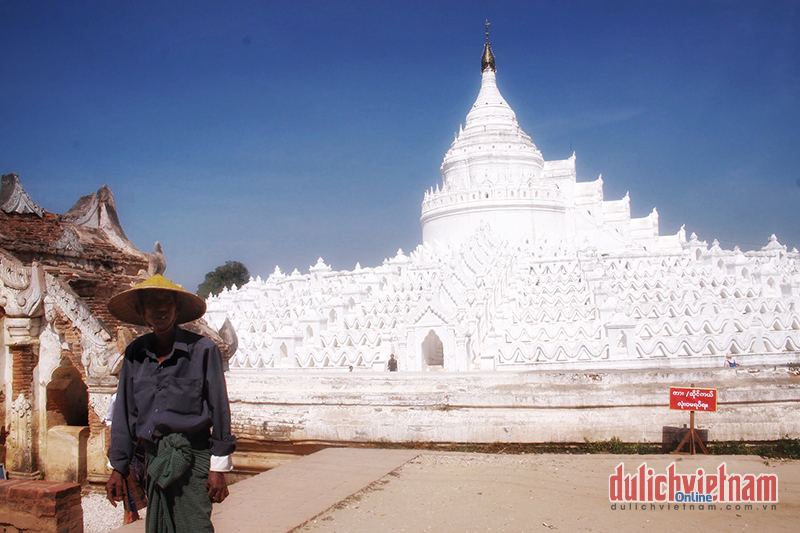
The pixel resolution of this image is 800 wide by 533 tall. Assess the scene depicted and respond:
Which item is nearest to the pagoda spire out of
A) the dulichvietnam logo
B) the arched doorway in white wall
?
the arched doorway in white wall

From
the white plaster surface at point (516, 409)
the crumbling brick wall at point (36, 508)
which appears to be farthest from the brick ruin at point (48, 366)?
the crumbling brick wall at point (36, 508)

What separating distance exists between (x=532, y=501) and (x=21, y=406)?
588 centimetres

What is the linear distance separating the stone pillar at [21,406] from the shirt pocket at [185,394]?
4.74m

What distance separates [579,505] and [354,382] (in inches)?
126

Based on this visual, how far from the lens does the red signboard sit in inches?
247

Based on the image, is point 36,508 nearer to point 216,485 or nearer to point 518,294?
Answer: point 216,485

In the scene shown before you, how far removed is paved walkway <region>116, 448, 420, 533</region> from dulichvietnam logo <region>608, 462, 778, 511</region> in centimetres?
195

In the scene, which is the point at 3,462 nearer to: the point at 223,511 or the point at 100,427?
the point at 100,427

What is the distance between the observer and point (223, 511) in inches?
183

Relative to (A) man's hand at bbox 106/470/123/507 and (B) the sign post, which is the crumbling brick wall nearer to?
(A) man's hand at bbox 106/470/123/507

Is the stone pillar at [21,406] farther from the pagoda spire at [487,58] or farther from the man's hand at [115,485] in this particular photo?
the pagoda spire at [487,58]

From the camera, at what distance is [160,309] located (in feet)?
12.3

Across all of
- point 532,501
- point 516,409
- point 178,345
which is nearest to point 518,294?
point 516,409

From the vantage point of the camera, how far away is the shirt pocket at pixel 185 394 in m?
3.54
